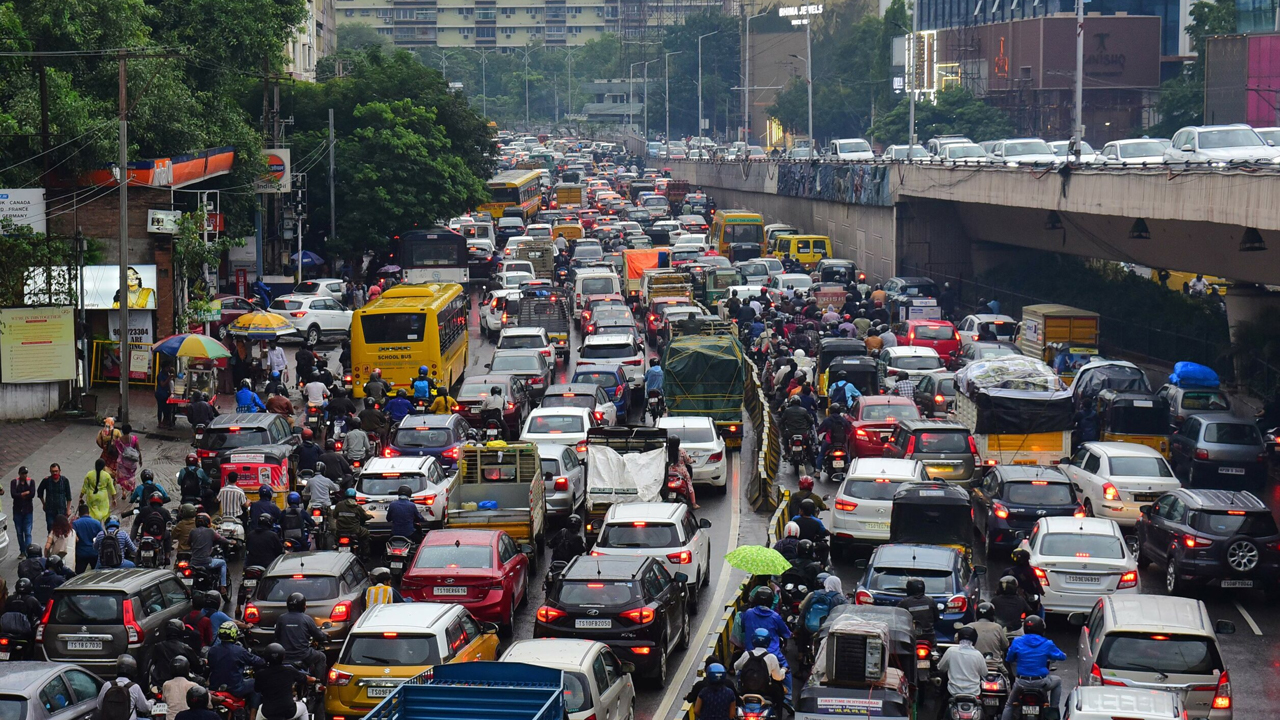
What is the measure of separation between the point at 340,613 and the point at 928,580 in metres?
6.40

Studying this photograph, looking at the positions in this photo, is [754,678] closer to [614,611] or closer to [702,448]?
[614,611]

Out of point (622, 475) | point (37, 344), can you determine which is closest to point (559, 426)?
point (622, 475)

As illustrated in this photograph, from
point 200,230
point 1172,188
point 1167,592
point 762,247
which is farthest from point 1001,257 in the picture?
point 1167,592

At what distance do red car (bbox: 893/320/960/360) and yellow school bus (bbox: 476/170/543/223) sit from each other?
4767cm

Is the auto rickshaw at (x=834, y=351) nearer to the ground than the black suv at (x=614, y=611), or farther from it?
farther from it

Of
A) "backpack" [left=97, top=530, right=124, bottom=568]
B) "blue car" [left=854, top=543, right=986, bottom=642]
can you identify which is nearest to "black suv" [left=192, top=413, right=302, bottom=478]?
"backpack" [left=97, top=530, right=124, bottom=568]

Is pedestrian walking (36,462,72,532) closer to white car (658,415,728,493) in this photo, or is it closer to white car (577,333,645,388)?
white car (658,415,728,493)

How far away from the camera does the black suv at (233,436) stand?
25.6 metres

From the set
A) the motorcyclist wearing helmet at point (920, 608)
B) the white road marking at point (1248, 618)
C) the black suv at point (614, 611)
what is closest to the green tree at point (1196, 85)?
the white road marking at point (1248, 618)

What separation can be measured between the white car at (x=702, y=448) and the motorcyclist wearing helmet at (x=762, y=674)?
39.7 feet

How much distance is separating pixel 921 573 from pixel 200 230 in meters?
27.4

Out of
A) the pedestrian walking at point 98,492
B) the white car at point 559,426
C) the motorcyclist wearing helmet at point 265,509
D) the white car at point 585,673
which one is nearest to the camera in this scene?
the white car at point 585,673

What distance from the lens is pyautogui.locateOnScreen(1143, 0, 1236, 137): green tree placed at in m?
83.6

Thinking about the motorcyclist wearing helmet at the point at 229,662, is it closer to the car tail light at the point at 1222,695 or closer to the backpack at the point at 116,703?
the backpack at the point at 116,703
